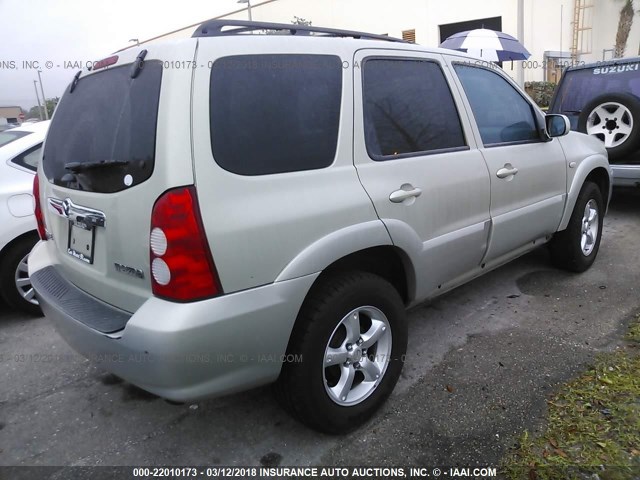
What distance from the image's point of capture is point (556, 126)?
12.2 ft

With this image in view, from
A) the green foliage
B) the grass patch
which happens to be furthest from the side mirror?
the green foliage

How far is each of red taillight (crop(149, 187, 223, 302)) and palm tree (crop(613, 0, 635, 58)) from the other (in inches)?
750

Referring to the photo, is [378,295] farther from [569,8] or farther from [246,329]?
[569,8]

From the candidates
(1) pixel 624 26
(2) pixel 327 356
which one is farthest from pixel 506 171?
(1) pixel 624 26

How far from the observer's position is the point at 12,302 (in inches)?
152

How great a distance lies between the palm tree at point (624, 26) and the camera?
53.3 feet

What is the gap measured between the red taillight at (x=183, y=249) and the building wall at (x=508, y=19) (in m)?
16.8

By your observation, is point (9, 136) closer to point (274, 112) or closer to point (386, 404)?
point (274, 112)

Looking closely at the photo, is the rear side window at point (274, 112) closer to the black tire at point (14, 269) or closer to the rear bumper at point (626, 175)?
the black tire at point (14, 269)

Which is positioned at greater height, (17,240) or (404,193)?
(404,193)

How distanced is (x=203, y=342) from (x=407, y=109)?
1642 millimetres

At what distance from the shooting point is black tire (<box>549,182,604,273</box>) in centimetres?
412

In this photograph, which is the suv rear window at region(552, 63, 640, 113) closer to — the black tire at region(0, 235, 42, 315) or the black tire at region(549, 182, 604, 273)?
the black tire at region(549, 182, 604, 273)

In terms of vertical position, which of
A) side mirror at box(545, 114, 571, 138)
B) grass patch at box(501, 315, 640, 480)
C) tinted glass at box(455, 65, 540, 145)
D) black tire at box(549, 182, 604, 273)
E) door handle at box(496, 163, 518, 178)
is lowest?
grass patch at box(501, 315, 640, 480)
